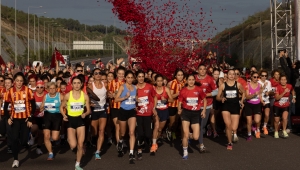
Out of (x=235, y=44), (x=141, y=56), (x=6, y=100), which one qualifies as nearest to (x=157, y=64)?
(x=141, y=56)

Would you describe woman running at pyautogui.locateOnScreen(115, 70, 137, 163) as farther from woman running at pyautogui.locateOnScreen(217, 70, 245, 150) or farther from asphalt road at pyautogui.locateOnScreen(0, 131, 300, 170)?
woman running at pyautogui.locateOnScreen(217, 70, 245, 150)

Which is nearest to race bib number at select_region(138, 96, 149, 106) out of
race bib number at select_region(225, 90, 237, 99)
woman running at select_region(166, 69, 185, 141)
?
woman running at select_region(166, 69, 185, 141)

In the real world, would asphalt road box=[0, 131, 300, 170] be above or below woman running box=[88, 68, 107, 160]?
below

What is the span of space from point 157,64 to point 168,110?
10.2 meters

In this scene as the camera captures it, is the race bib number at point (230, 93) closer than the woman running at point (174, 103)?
Yes

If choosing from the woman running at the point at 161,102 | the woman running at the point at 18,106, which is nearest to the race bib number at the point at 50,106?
the woman running at the point at 18,106

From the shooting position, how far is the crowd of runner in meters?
12.9

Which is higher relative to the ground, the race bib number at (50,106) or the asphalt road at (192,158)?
the race bib number at (50,106)

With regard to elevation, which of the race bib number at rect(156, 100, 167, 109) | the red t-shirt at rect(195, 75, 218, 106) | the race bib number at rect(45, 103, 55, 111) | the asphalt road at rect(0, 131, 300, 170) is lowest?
the asphalt road at rect(0, 131, 300, 170)

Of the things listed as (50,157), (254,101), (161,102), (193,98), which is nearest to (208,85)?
(161,102)

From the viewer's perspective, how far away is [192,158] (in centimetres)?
1328

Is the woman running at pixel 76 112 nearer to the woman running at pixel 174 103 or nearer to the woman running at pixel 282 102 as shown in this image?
the woman running at pixel 174 103

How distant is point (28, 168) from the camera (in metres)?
12.3

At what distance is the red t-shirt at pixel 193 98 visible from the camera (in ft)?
44.7
